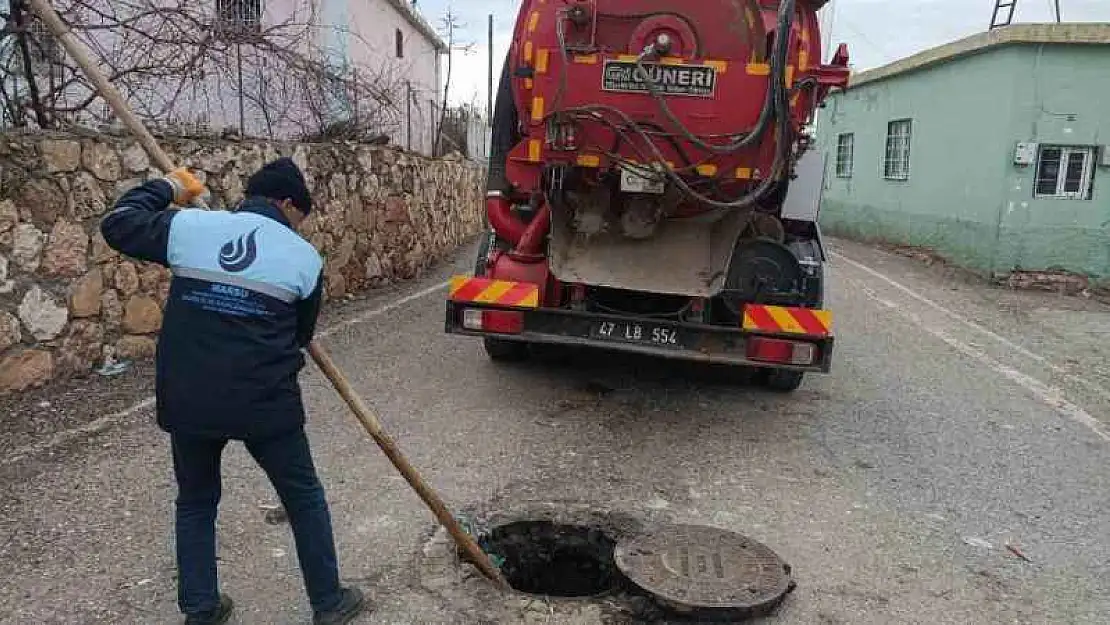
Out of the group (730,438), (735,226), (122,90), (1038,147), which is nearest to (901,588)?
(730,438)

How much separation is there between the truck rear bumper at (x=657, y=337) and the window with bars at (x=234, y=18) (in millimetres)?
3401

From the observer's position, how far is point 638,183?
5156 millimetres

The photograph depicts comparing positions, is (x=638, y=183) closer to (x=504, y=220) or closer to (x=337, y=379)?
(x=504, y=220)

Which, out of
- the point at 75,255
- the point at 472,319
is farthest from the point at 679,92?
the point at 75,255

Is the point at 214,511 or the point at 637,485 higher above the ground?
the point at 214,511

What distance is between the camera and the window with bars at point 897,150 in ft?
58.2

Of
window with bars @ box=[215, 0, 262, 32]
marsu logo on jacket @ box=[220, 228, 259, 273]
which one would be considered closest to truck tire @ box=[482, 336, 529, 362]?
window with bars @ box=[215, 0, 262, 32]

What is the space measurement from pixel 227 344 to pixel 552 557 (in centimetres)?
189

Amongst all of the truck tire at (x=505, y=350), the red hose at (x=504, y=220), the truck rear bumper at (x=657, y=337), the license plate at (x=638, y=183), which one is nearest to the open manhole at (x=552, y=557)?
the truck rear bumper at (x=657, y=337)

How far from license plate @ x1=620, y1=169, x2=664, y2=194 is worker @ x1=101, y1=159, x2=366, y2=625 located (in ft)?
8.18

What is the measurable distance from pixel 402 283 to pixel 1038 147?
989 centimetres

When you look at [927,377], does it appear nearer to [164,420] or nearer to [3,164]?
[164,420]

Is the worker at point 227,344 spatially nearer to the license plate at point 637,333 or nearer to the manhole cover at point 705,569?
the manhole cover at point 705,569

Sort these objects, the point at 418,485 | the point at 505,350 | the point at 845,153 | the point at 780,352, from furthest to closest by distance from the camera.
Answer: the point at 845,153
the point at 505,350
the point at 780,352
the point at 418,485
